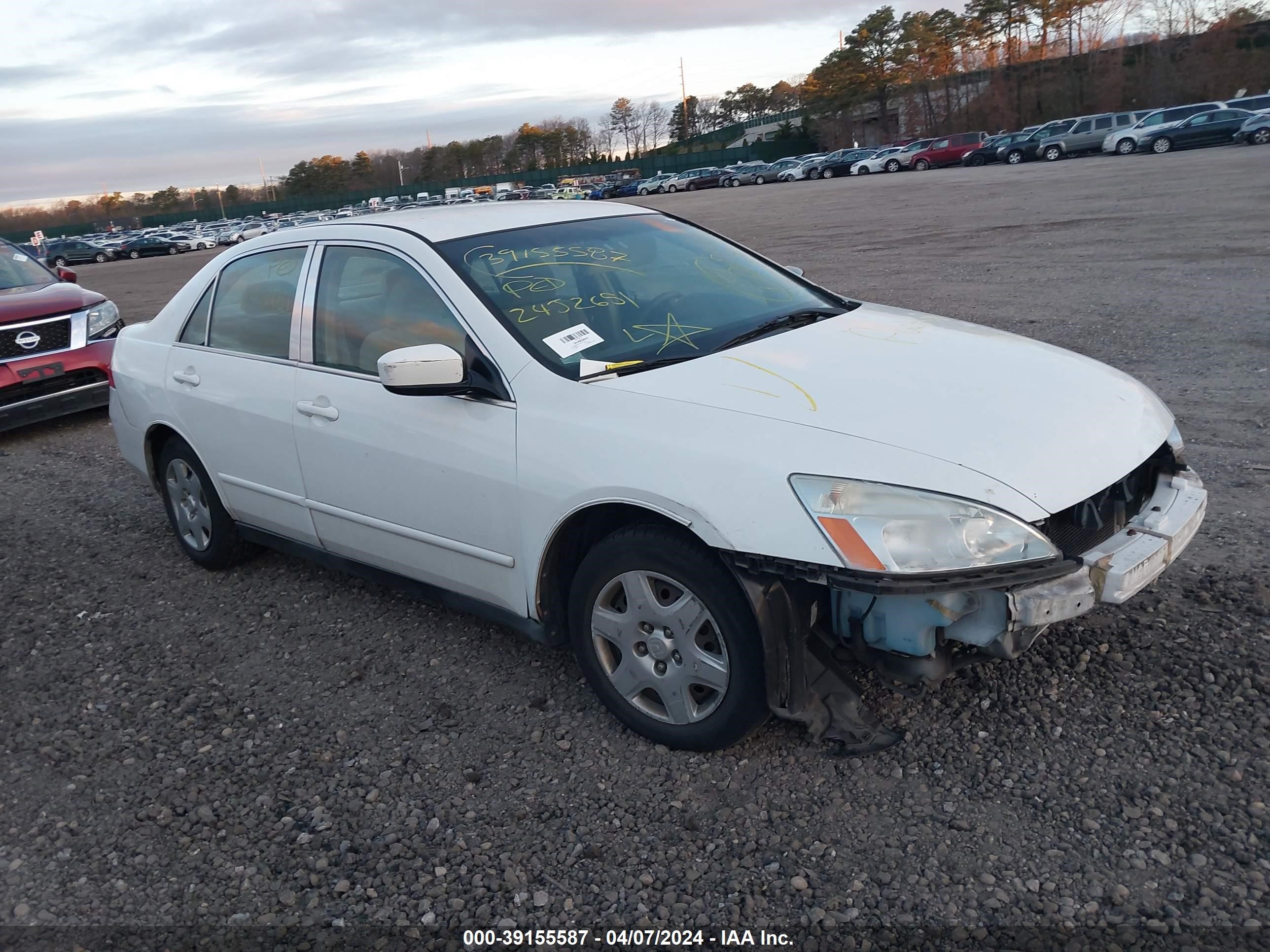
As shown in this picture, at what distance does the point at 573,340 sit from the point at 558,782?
1.46m

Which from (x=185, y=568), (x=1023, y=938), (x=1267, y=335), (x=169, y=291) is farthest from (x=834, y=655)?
(x=169, y=291)

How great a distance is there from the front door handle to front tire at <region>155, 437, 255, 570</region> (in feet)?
3.42

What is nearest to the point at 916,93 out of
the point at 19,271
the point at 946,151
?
the point at 946,151

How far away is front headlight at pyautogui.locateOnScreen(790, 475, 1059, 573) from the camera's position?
2598 millimetres

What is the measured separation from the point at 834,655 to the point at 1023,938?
3.04 feet

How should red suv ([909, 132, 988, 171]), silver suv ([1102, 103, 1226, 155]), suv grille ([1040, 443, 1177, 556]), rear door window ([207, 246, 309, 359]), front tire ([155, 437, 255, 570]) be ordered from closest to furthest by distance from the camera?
1. suv grille ([1040, 443, 1177, 556])
2. rear door window ([207, 246, 309, 359])
3. front tire ([155, 437, 255, 570])
4. silver suv ([1102, 103, 1226, 155])
5. red suv ([909, 132, 988, 171])

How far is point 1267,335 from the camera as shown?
751cm

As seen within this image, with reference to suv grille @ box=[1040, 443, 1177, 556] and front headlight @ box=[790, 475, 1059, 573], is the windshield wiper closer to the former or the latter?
front headlight @ box=[790, 475, 1059, 573]

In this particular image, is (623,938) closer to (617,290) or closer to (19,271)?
(617,290)

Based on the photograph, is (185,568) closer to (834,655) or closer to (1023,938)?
(834,655)

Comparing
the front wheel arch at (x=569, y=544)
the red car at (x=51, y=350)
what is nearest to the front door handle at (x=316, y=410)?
the front wheel arch at (x=569, y=544)

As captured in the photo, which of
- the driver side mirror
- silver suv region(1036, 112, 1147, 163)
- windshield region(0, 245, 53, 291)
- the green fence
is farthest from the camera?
the green fence

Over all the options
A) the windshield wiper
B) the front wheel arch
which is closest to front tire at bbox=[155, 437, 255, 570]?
the front wheel arch

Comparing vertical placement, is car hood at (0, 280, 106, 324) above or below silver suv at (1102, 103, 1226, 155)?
below
